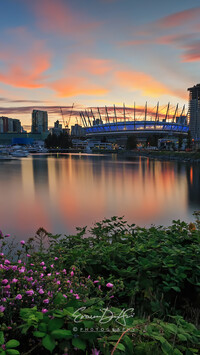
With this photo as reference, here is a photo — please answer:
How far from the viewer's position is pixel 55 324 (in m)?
2.51

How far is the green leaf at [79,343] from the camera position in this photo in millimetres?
2360

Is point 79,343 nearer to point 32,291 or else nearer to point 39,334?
point 39,334

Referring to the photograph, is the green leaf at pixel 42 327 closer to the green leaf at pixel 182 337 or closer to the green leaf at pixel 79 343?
the green leaf at pixel 79 343

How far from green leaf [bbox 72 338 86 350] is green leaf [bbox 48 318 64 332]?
18 cm

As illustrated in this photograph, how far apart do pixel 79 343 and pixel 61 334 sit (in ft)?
0.60

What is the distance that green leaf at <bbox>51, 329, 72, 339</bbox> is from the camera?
2.36 metres

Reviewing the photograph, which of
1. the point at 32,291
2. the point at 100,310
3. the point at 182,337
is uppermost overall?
the point at 32,291

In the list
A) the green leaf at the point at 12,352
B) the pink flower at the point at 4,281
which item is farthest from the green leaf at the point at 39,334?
the pink flower at the point at 4,281

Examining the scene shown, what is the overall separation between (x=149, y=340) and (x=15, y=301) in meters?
1.55

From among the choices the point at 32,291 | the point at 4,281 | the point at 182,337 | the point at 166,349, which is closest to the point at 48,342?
the point at 32,291

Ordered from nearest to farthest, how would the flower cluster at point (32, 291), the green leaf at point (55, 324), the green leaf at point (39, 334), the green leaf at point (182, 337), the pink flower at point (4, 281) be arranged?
the green leaf at point (39, 334), the green leaf at point (55, 324), the green leaf at point (182, 337), the flower cluster at point (32, 291), the pink flower at point (4, 281)

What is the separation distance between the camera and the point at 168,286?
15.0 feet

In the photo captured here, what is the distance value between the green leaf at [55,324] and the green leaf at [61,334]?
0.24ft

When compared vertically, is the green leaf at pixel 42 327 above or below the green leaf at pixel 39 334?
below
